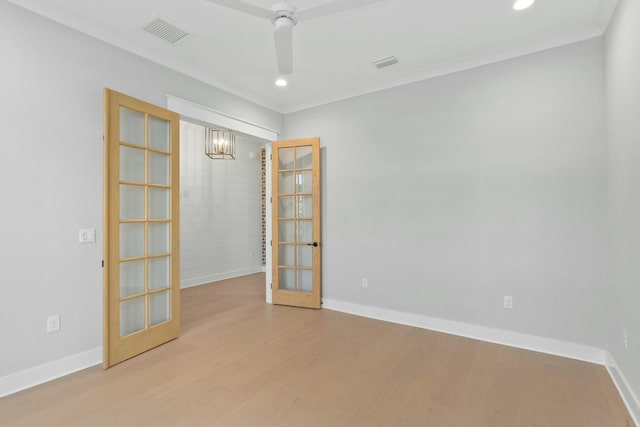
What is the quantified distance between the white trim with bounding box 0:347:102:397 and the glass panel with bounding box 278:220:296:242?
98.9 inches

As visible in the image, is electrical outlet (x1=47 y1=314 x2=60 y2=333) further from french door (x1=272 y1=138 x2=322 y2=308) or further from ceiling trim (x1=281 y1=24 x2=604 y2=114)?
ceiling trim (x1=281 y1=24 x2=604 y2=114)

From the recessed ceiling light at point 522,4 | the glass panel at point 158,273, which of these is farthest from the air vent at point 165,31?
the recessed ceiling light at point 522,4

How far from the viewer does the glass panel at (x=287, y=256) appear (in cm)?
457

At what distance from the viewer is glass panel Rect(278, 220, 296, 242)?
4566 mm

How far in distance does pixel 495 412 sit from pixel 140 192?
344 cm

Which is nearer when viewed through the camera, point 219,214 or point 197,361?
point 197,361

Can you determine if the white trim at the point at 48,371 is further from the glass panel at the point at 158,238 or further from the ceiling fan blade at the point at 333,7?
the ceiling fan blade at the point at 333,7

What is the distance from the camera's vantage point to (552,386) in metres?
2.31

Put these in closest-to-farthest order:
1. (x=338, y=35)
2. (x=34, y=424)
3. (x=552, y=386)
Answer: (x=34, y=424) < (x=552, y=386) < (x=338, y=35)

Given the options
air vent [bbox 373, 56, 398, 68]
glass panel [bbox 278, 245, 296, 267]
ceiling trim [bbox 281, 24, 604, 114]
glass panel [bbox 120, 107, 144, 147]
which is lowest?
glass panel [bbox 278, 245, 296, 267]

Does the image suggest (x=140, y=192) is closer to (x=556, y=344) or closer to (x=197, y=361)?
(x=197, y=361)

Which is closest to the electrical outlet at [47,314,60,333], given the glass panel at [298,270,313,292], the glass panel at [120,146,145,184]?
the glass panel at [120,146,145,184]

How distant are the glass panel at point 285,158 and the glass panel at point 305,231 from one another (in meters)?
0.87

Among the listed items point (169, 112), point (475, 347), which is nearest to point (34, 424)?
point (169, 112)
